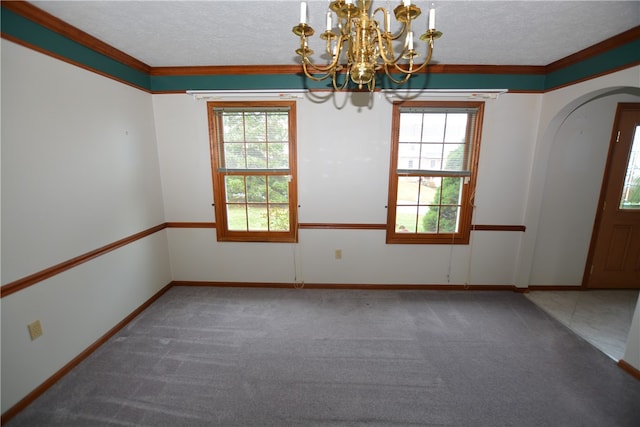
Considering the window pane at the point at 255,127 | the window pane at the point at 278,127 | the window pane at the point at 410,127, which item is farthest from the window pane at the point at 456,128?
the window pane at the point at 255,127

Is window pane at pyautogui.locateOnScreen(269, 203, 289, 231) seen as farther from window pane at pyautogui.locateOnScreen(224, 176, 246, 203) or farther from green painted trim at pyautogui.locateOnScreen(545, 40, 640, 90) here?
green painted trim at pyautogui.locateOnScreen(545, 40, 640, 90)

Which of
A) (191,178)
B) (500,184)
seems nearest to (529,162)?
(500,184)

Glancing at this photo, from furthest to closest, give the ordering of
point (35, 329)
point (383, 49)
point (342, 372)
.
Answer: point (342, 372) < point (35, 329) < point (383, 49)

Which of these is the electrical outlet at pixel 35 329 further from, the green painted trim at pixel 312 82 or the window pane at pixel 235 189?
the green painted trim at pixel 312 82

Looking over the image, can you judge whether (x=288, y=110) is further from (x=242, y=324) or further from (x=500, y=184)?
(x=500, y=184)

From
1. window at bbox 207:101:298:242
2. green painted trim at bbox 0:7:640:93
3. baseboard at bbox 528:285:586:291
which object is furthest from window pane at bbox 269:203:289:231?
baseboard at bbox 528:285:586:291

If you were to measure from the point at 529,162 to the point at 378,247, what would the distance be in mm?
1895

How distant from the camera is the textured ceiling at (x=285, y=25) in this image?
5.57 ft

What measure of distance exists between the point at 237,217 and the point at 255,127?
1.06m

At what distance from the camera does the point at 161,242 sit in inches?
123

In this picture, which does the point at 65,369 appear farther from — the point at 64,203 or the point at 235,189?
the point at 235,189

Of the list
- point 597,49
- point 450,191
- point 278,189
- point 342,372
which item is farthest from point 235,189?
point 597,49

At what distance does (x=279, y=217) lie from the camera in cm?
319

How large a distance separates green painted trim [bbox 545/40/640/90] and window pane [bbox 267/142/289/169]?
9.12 ft
